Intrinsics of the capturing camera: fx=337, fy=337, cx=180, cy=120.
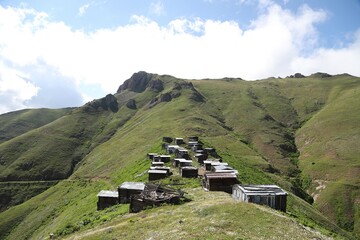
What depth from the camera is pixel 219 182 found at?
53.1 metres

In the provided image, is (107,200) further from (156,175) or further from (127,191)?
(156,175)

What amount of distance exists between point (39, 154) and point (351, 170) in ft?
448

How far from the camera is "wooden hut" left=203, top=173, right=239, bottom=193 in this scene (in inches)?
2078

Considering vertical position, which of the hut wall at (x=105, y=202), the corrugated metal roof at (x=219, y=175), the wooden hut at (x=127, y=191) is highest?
the corrugated metal roof at (x=219, y=175)

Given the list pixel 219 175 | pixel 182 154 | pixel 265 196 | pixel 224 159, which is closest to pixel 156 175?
pixel 219 175

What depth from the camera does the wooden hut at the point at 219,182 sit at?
52.8m

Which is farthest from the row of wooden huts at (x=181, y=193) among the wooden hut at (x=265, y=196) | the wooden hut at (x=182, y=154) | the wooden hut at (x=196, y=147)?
the wooden hut at (x=196, y=147)

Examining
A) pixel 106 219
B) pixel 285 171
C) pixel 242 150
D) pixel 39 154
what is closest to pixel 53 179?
pixel 39 154

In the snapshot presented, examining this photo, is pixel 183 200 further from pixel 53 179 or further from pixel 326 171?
pixel 53 179

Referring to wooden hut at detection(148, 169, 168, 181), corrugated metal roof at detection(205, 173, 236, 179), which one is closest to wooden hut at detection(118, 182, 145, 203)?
wooden hut at detection(148, 169, 168, 181)

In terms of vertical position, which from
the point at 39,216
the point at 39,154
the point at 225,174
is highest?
the point at 225,174

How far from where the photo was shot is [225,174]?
5569 cm

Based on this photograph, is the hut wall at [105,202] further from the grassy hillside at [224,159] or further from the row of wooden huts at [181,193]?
the grassy hillside at [224,159]

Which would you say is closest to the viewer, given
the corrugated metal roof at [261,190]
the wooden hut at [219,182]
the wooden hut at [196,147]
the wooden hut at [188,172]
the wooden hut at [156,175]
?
the corrugated metal roof at [261,190]
